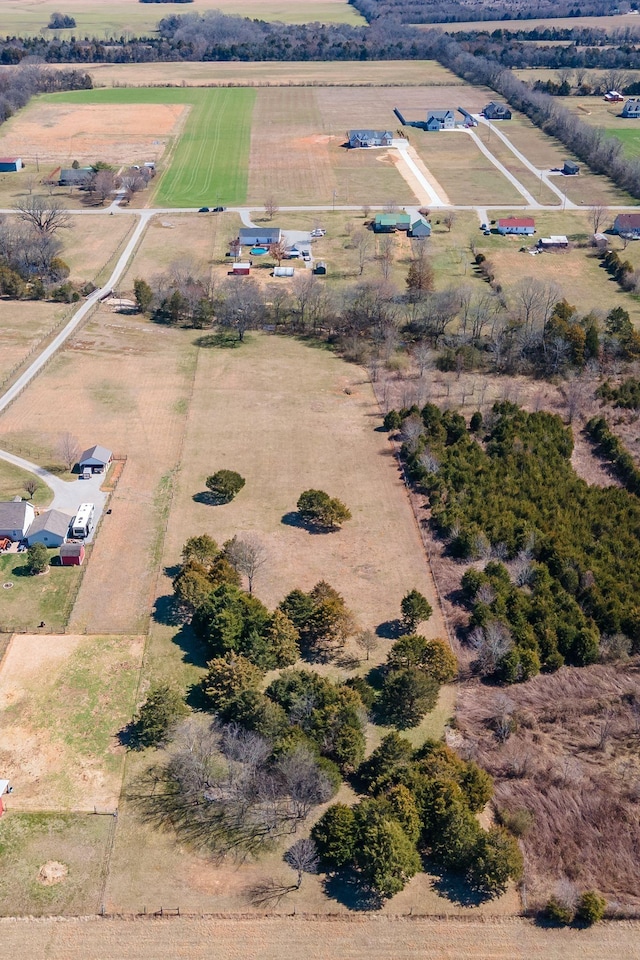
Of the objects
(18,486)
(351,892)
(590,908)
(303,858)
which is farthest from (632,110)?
(351,892)

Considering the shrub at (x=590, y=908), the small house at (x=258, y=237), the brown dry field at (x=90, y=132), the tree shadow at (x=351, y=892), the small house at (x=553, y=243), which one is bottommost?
the tree shadow at (x=351, y=892)

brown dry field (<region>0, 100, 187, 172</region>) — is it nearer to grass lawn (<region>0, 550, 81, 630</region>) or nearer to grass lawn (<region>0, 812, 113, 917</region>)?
grass lawn (<region>0, 550, 81, 630</region>)

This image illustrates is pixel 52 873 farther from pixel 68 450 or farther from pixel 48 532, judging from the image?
pixel 68 450

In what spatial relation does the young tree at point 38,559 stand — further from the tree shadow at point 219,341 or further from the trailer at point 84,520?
the tree shadow at point 219,341

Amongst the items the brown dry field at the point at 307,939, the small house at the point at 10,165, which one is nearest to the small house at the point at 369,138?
the small house at the point at 10,165

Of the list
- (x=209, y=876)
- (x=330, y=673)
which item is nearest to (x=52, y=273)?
(x=330, y=673)
